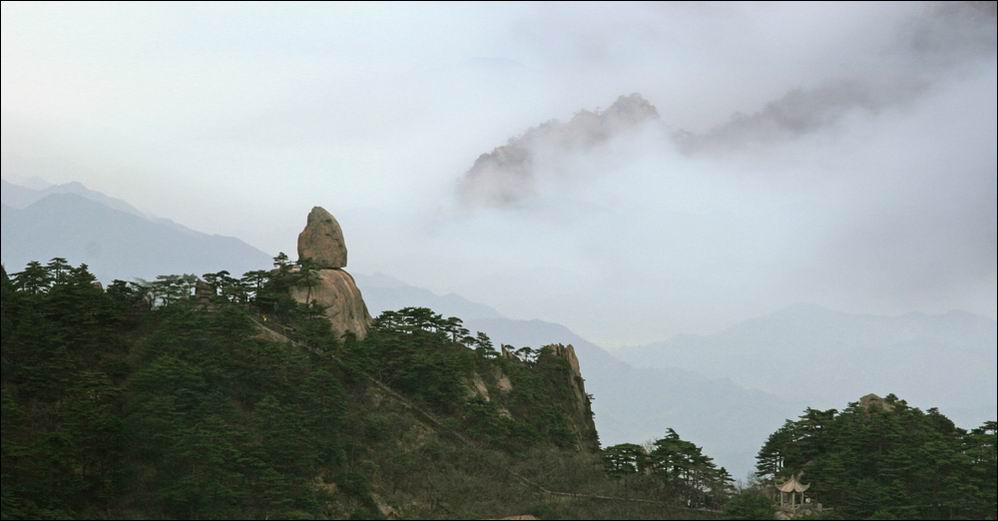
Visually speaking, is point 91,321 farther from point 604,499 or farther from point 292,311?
point 604,499

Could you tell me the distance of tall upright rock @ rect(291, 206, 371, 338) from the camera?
6631 centimetres

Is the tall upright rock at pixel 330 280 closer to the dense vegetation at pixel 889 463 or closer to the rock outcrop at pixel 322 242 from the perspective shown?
the rock outcrop at pixel 322 242

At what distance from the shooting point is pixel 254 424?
154 ft

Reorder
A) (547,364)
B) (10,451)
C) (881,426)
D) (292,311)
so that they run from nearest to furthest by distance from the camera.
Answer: (10,451), (881,426), (292,311), (547,364)

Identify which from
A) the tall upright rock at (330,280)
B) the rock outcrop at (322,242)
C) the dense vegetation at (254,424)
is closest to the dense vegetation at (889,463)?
the dense vegetation at (254,424)

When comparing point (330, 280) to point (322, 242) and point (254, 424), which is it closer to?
point (322, 242)

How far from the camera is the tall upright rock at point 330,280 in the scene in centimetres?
6631

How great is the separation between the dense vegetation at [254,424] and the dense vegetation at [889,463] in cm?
819

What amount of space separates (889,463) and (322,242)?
4957cm

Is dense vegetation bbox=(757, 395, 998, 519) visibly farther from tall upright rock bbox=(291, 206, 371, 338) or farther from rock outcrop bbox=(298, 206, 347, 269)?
rock outcrop bbox=(298, 206, 347, 269)

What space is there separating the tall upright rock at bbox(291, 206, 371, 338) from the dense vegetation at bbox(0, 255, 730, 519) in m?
1.41

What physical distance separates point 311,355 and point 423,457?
1246cm

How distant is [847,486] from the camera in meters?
51.2

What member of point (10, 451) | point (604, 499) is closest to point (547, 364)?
point (604, 499)
